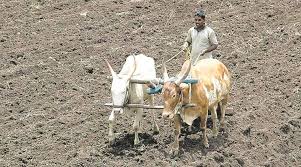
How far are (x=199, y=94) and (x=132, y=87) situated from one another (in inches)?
38.2

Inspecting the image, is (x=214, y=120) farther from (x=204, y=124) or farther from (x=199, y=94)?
(x=199, y=94)

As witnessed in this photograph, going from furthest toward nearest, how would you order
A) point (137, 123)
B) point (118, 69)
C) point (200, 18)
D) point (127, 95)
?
1. point (118, 69)
2. point (200, 18)
3. point (137, 123)
4. point (127, 95)

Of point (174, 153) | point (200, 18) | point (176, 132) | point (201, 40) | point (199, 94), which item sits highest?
point (200, 18)

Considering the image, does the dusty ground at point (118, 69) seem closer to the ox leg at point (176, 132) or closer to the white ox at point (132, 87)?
the ox leg at point (176, 132)

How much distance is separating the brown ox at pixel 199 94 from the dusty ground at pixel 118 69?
Answer: 463 millimetres

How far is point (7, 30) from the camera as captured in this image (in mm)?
13727

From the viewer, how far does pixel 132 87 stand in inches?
368

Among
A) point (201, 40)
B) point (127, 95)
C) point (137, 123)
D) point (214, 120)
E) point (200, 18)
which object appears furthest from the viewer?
point (201, 40)

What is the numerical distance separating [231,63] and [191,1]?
3.24m

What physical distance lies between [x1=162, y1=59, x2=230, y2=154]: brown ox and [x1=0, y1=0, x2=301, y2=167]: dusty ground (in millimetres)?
463

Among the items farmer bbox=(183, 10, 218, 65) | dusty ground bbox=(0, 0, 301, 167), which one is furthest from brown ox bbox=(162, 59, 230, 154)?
dusty ground bbox=(0, 0, 301, 167)

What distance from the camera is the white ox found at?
29.5 ft

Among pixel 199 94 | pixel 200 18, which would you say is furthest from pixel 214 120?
pixel 200 18

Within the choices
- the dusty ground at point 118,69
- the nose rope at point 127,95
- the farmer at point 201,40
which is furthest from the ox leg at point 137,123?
the farmer at point 201,40
